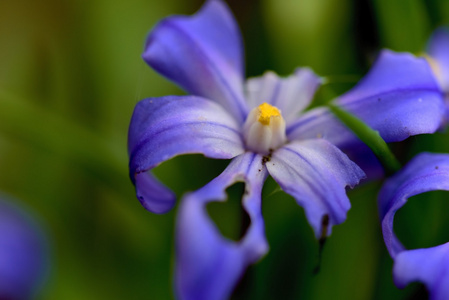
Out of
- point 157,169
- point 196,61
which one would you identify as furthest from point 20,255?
point 196,61

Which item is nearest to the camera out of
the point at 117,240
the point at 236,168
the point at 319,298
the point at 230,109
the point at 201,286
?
the point at 201,286

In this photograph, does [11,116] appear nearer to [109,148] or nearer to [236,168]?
[109,148]

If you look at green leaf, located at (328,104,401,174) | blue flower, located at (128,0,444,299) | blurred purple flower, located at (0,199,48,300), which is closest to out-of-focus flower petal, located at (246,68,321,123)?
blue flower, located at (128,0,444,299)

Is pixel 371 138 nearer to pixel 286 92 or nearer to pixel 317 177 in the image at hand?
pixel 317 177

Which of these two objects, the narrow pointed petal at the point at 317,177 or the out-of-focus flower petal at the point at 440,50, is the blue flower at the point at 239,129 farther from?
the out-of-focus flower petal at the point at 440,50

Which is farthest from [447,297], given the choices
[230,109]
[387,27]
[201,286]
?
[387,27]

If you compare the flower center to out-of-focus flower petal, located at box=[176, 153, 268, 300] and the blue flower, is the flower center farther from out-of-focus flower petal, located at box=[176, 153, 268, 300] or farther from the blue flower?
out-of-focus flower petal, located at box=[176, 153, 268, 300]
